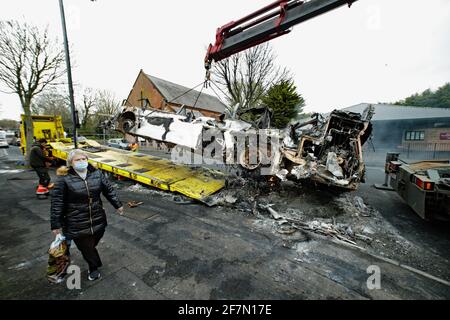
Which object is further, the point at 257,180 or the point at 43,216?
the point at 257,180

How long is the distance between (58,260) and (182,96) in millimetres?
24062

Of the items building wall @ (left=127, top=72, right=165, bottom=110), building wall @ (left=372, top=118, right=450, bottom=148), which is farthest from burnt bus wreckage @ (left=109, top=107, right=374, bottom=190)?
building wall @ (left=372, top=118, right=450, bottom=148)

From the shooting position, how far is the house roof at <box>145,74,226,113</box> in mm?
22328

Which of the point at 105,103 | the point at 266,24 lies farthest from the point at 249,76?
the point at 105,103

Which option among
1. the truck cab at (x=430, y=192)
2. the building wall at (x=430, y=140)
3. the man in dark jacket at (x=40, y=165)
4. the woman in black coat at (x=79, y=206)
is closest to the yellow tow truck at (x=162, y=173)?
the man in dark jacket at (x=40, y=165)

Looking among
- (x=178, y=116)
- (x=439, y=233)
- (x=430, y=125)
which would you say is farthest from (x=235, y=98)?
(x=430, y=125)

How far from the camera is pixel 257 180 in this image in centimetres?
564

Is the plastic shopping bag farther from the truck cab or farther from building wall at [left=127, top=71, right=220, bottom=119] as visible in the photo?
building wall at [left=127, top=71, right=220, bottom=119]

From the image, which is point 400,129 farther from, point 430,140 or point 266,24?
point 266,24

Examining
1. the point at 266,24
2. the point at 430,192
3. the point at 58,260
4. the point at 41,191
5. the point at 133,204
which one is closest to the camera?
the point at 58,260

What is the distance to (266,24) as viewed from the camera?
14.1ft

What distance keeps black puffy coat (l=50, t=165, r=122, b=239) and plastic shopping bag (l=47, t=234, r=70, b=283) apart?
0.46 feet
